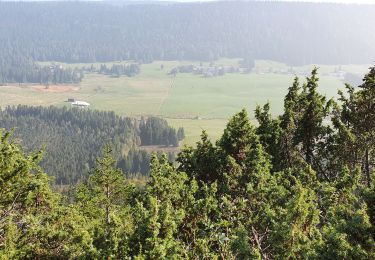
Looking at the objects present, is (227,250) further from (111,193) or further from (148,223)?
(111,193)

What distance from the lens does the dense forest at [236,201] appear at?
17062 mm

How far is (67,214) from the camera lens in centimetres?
2644

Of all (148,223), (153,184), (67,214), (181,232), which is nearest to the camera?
(148,223)

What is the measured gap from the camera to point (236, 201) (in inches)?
1000

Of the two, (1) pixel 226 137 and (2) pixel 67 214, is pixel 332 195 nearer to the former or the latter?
(1) pixel 226 137

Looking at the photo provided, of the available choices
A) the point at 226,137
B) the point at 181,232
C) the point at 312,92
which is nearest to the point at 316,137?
the point at 312,92

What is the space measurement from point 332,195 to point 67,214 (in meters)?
15.2

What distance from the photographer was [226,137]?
3291 cm

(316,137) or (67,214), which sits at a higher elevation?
(316,137)

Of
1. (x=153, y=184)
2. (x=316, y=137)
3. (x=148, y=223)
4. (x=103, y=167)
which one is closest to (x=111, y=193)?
(x=103, y=167)

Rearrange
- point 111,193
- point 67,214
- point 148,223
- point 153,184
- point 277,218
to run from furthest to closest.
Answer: point 111,193, point 67,214, point 153,184, point 277,218, point 148,223

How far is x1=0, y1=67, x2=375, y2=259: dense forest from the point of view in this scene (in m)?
17.1

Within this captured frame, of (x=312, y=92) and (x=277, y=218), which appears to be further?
(x=312, y=92)

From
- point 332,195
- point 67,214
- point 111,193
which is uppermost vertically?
point 332,195
